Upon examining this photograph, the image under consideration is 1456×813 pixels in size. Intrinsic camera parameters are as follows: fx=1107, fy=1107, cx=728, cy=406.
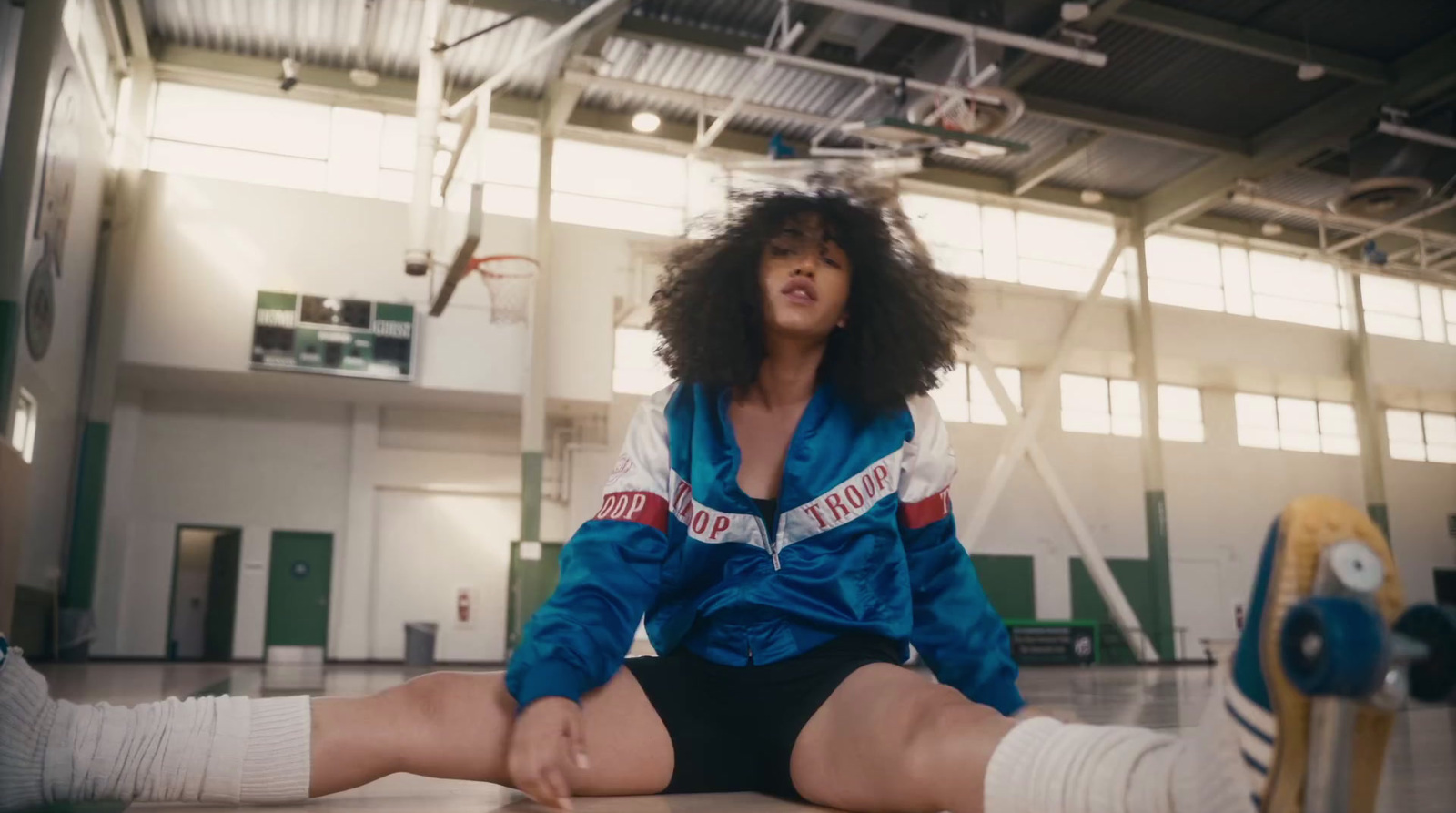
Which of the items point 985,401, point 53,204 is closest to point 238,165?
point 53,204

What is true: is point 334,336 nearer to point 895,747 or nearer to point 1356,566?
point 895,747

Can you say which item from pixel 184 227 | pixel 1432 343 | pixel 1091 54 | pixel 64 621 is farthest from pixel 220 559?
pixel 1432 343

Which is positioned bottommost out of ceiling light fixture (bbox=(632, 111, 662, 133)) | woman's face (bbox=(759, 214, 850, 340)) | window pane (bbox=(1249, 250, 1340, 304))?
woman's face (bbox=(759, 214, 850, 340))

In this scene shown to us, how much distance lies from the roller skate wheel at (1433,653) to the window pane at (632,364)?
1432 cm

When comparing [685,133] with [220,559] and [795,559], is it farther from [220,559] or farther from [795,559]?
[795,559]

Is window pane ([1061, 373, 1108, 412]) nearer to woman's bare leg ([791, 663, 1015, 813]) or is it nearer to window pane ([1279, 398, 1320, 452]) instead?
window pane ([1279, 398, 1320, 452])

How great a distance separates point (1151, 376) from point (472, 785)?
16.5m

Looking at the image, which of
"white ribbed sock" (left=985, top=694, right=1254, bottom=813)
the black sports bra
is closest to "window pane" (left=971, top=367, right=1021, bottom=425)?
the black sports bra

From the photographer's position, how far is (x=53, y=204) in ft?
32.0

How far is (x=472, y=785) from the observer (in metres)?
2.19

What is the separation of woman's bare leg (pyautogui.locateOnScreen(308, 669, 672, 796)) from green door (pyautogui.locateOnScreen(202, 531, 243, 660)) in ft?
43.6

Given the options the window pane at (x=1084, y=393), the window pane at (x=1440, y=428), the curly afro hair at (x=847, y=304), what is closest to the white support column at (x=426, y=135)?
the curly afro hair at (x=847, y=304)

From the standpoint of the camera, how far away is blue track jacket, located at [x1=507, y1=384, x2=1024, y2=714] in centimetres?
177

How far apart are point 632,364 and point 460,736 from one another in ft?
45.3
